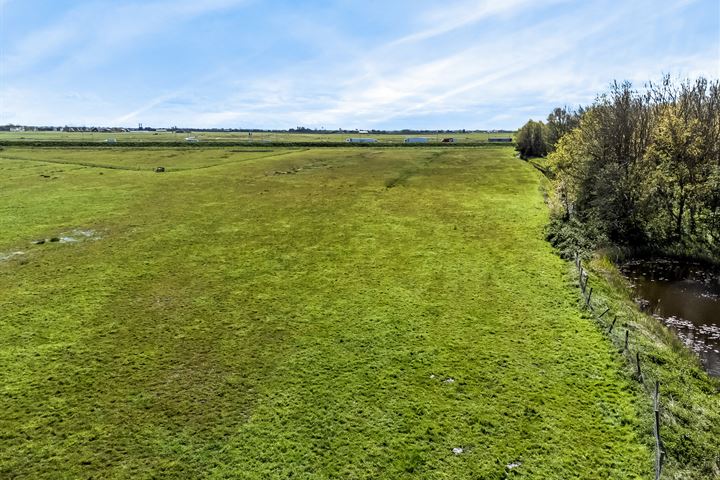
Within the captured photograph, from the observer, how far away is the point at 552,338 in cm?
2339

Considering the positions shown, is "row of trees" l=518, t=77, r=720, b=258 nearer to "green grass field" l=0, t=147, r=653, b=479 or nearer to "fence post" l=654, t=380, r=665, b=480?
"green grass field" l=0, t=147, r=653, b=479

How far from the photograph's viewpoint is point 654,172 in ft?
130

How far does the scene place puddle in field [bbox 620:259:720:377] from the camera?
2422 centimetres

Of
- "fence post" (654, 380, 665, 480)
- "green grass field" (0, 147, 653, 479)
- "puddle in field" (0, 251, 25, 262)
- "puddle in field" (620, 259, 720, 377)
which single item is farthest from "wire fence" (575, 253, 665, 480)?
"puddle in field" (0, 251, 25, 262)

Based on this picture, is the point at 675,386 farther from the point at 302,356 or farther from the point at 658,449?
the point at 302,356

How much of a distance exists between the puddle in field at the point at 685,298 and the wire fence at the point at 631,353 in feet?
13.0

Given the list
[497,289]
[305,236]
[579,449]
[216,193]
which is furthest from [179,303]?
[216,193]

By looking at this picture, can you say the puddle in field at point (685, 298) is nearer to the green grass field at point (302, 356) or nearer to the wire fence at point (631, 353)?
the wire fence at point (631, 353)

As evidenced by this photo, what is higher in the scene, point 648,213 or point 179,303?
point 648,213

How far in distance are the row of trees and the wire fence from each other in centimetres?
1339

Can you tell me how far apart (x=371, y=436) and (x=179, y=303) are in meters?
17.0

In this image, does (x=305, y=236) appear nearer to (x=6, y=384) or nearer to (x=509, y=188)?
(x=6, y=384)

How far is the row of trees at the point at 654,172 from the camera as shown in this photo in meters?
39.7

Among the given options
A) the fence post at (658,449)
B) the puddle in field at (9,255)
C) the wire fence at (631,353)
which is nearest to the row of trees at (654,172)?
the wire fence at (631,353)
